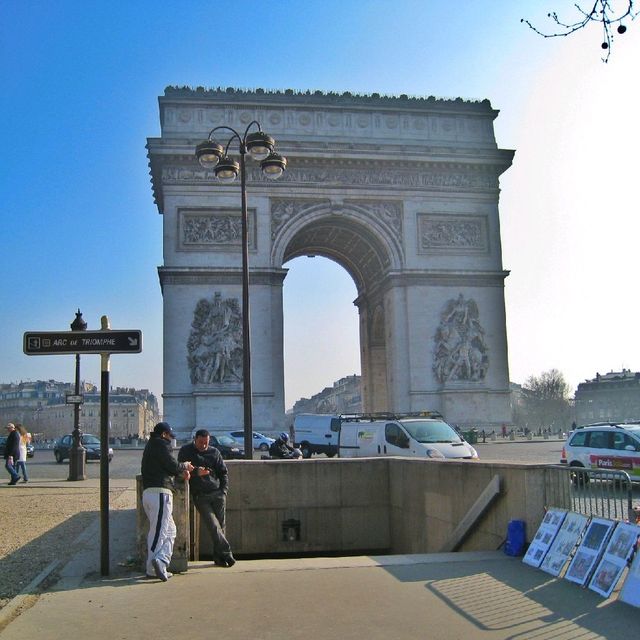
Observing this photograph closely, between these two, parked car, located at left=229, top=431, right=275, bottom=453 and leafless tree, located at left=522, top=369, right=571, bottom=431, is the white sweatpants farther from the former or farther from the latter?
leafless tree, located at left=522, top=369, right=571, bottom=431

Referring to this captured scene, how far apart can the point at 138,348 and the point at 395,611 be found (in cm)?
371

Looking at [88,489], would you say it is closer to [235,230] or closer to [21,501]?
[21,501]

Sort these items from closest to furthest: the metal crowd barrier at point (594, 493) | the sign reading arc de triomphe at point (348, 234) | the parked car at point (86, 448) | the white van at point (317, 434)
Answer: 1. the metal crowd barrier at point (594, 493)
2. the white van at point (317, 434)
3. the parked car at point (86, 448)
4. the sign reading arc de triomphe at point (348, 234)

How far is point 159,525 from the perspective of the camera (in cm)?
793

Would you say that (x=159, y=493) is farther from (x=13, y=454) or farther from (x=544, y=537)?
(x=13, y=454)

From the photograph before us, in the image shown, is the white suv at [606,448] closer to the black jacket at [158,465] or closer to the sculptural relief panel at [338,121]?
the black jacket at [158,465]

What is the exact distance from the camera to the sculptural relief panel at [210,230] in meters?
38.3

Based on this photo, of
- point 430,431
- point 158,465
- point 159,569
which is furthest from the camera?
point 430,431

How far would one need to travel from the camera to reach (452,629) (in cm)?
579

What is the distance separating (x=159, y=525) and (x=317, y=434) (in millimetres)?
24802

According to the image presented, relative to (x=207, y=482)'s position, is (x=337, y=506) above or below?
below

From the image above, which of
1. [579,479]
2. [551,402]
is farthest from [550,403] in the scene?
[579,479]

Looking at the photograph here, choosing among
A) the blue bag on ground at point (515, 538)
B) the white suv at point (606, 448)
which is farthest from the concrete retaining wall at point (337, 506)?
the white suv at point (606, 448)

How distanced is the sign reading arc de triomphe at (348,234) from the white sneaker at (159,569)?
29.2m
